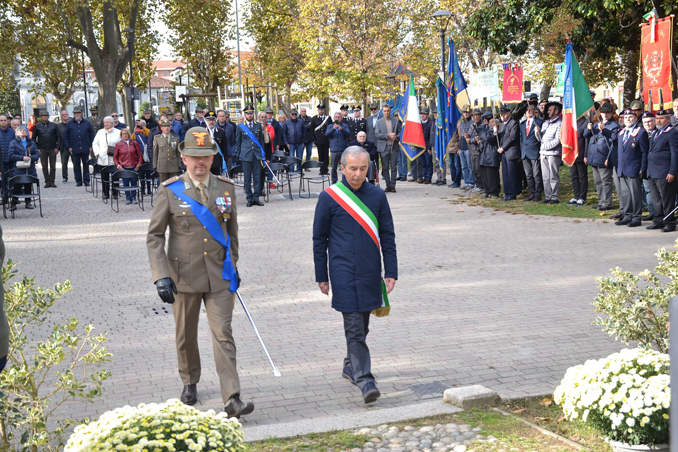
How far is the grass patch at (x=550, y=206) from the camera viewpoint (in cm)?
1536

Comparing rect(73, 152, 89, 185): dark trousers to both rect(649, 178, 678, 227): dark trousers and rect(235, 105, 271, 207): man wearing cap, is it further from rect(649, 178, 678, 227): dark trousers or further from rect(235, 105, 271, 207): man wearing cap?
rect(649, 178, 678, 227): dark trousers

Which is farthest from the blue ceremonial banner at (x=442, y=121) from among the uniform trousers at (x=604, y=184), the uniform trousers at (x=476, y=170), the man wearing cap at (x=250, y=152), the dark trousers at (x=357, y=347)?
the dark trousers at (x=357, y=347)

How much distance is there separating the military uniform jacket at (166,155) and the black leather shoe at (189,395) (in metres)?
12.2

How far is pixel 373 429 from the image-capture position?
16.5 feet

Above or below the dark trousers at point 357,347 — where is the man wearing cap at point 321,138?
above

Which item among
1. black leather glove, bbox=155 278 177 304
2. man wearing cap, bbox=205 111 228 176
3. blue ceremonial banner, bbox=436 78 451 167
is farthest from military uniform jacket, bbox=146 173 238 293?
blue ceremonial banner, bbox=436 78 451 167

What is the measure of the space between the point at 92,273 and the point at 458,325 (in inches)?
224

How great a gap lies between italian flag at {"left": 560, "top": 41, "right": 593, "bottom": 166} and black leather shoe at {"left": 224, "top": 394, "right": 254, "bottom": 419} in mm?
11904

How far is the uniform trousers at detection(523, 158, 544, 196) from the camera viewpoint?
17125 millimetres

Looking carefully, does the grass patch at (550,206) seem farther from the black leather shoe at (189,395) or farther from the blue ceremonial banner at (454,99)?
the black leather shoe at (189,395)

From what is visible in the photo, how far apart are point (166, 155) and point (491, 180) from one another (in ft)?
25.0

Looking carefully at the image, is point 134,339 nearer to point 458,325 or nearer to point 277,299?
point 277,299

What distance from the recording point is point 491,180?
733 inches

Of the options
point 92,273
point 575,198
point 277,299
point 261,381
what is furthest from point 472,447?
point 575,198
